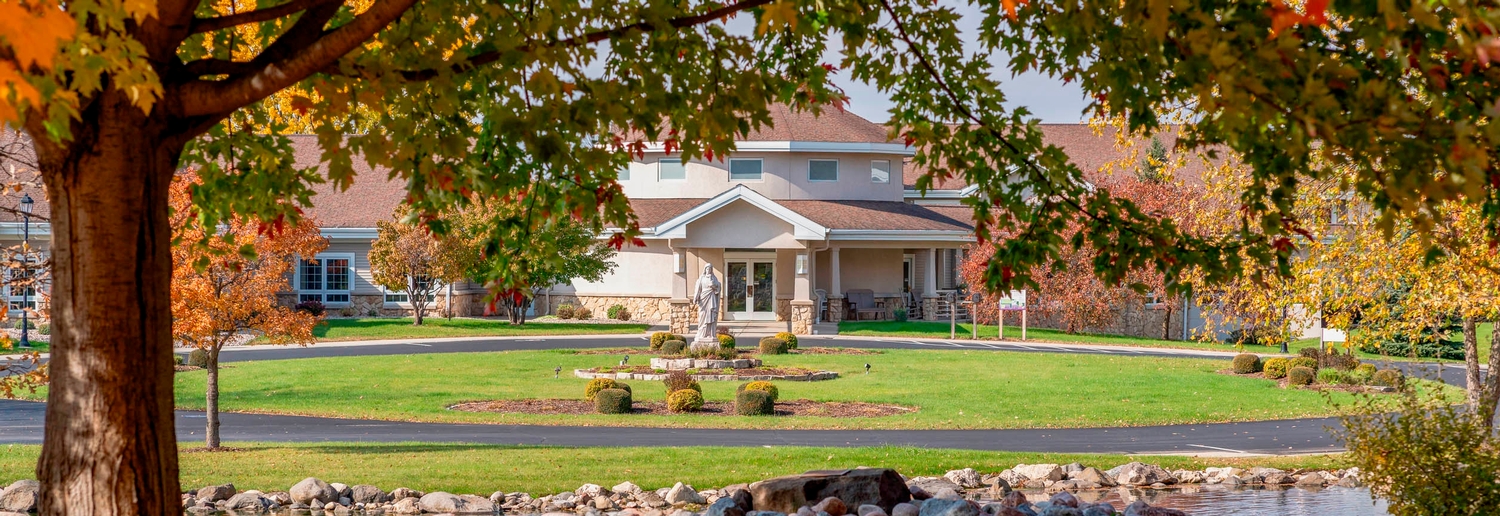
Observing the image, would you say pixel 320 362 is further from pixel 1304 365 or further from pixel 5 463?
pixel 1304 365

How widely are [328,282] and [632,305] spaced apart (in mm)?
10681

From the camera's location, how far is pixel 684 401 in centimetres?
1978

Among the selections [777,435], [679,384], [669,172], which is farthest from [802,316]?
[777,435]

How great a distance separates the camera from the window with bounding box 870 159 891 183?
1783 inches

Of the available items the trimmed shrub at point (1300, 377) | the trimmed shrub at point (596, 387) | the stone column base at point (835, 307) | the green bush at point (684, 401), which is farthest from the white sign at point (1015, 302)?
the green bush at point (684, 401)

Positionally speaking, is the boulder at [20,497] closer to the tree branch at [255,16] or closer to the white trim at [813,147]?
the tree branch at [255,16]

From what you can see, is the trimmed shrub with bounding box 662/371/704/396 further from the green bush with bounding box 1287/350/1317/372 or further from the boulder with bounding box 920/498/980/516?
the green bush with bounding box 1287/350/1317/372

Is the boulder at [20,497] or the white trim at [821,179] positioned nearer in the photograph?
the boulder at [20,497]

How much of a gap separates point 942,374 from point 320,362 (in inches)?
531

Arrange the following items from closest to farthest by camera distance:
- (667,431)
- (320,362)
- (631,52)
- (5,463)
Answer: (631,52) → (5,463) → (667,431) → (320,362)

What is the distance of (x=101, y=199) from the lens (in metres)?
5.86

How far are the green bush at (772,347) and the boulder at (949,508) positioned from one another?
20.6 meters

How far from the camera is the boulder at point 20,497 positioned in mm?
10922

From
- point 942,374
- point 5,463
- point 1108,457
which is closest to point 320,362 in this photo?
point 942,374
